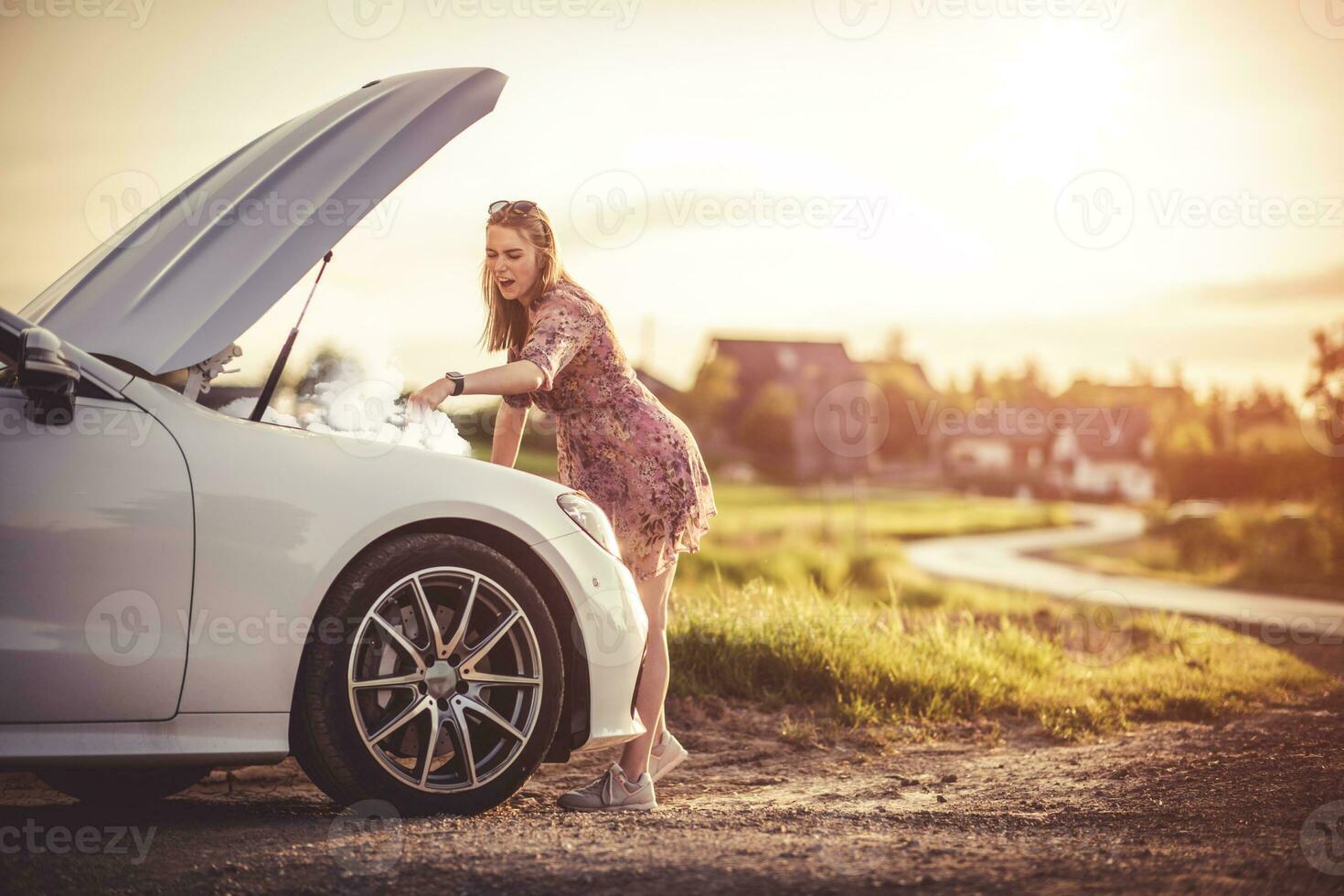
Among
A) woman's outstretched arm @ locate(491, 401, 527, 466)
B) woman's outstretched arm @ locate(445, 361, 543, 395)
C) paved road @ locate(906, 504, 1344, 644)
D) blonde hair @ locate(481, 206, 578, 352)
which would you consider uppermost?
blonde hair @ locate(481, 206, 578, 352)

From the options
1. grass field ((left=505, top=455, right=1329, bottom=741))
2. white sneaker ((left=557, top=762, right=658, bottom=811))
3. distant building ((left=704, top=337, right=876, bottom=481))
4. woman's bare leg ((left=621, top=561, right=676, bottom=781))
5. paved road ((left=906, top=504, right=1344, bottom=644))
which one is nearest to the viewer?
white sneaker ((left=557, top=762, right=658, bottom=811))

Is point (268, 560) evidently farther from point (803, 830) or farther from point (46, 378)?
point (803, 830)

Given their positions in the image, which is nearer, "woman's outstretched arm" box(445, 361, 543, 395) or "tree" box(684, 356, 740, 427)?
"woman's outstretched arm" box(445, 361, 543, 395)

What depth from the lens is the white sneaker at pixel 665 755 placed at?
16.9 ft

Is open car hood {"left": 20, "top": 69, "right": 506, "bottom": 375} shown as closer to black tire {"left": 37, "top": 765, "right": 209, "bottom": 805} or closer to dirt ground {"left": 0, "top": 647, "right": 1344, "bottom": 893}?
dirt ground {"left": 0, "top": 647, "right": 1344, "bottom": 893}

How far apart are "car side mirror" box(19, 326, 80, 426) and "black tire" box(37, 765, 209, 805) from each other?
1667mm

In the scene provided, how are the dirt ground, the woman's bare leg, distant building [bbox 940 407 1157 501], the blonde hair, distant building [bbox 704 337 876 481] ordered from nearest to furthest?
the dirt ground → the blonde hair → the woman's bare leg → distant building [bbox 704 337 876 481] → distant building [bbox 940 407 1157 501]

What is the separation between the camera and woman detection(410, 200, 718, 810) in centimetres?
471

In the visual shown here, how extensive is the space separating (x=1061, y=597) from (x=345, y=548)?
14.5 meters

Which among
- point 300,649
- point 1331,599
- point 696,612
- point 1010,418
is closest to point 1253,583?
point 1331,599

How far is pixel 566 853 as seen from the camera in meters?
3.43

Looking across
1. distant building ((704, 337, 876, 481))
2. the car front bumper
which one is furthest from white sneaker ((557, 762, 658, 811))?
distant building ((704, 337, 876, 481))

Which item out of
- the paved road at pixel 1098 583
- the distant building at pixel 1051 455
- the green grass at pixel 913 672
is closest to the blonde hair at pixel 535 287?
the green grass at pixel 913 672

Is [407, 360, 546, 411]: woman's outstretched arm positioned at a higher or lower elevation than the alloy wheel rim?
higher
